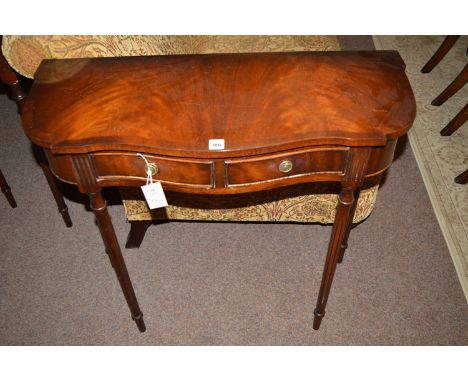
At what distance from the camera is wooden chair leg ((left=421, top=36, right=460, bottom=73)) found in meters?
2.85

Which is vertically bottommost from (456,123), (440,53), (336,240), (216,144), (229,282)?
(229,282)

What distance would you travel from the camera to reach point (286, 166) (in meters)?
1.23

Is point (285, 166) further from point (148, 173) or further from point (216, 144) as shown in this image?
point (148, 173)

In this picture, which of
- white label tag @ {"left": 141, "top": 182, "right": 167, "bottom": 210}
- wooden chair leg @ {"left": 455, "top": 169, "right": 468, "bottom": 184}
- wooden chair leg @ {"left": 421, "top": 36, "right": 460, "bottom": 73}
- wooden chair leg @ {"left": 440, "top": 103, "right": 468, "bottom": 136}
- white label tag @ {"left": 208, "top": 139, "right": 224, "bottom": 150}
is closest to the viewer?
white label tag @ {"left": 208, "top": 139, "right": 224, "bottom": 150}

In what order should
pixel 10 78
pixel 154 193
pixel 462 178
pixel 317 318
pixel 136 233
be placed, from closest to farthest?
1. pixel 154 193
2. pixel 10 78
3. pixel 317 318
4. pixel 136 233
5. pixel 462 178

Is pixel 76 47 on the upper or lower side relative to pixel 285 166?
upper

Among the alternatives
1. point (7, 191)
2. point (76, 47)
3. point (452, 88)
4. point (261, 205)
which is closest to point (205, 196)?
point (261, 205)

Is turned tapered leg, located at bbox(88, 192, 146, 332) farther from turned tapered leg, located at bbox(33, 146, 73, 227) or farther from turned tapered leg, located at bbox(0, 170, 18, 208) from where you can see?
turned tapered leg, located at bbox(0, 170, 18, 208)

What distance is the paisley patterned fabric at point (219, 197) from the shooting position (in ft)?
5.10

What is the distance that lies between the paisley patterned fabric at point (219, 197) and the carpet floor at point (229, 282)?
0.61 feet

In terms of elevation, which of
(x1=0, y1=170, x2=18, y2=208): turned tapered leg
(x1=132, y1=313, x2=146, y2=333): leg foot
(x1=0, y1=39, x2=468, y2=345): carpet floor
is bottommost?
(x1=0, y1=39, x2=468, y2=345): carpet floor

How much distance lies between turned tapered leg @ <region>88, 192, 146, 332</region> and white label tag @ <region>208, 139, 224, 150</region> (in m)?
0.39

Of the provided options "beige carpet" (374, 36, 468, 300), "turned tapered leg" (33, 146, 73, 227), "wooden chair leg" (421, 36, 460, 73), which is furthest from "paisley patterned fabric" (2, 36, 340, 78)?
"wooden chair leg" (421, 36, 460, 73)

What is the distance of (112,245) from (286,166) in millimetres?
621
